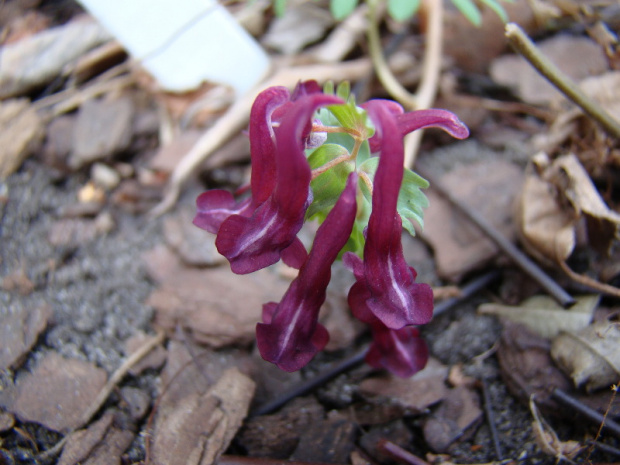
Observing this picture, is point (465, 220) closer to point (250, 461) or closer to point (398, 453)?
point (398, 453)

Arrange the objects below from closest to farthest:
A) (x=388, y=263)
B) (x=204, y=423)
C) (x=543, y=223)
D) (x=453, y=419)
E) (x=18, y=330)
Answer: (x=388, y=263), (x=204, y=423), (x=453, y=419), (x=18, y=330), (x=543, y=223)

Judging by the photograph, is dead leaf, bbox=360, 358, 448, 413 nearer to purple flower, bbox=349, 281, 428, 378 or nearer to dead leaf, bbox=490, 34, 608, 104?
purple flower, bbox=349, 281, 428, 378

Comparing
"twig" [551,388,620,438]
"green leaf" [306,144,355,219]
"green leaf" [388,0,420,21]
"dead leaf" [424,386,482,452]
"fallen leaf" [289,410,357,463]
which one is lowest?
"twig" [551,388,620,438]

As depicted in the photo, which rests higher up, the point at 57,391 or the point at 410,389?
the point at 57,391

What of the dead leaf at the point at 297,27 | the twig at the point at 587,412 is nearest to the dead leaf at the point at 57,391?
the twig at the point at 587,412

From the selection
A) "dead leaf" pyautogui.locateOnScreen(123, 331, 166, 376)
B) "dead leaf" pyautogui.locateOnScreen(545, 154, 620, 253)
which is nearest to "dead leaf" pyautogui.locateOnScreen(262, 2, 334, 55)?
"dead leaf" pyautogui.locateOnScreen(545, 154, 620, 253)

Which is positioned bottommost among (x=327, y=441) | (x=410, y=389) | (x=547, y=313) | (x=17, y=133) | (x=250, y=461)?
(x=547, y=313)

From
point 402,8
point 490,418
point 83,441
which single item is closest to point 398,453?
point 490,418

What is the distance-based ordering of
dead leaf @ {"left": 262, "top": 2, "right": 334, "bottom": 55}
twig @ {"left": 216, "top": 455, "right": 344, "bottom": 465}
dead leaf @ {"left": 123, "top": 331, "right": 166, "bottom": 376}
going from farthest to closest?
dead leaf @ {"left": 262, "top": 2, "right": 334, "bottom": 55}, dead leaf @ {"left": 123, "top": 331, "right": 166, "bottom": 376}, twig @ {"left": 216, "top": 455, "right": 344, "bottom": 465}
